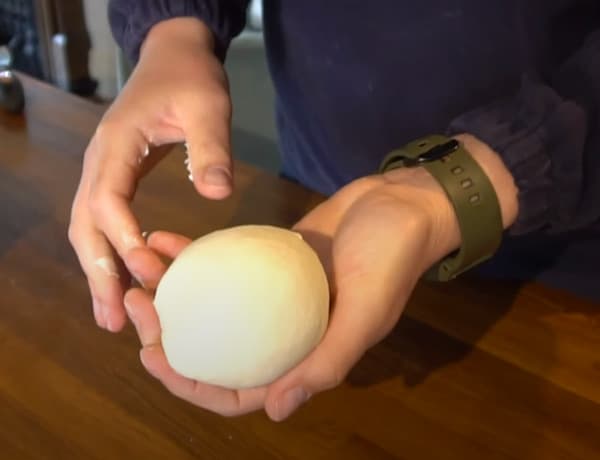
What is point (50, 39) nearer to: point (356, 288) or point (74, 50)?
point (74, 50)

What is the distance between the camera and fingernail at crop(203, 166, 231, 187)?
1.93 ft

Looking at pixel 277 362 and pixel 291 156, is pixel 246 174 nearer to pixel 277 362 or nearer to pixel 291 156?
pixel 291 156

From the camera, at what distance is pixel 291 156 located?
976mm

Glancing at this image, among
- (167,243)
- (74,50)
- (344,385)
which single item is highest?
(167,243)

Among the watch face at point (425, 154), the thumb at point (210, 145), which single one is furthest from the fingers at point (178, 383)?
the watch face at point (425, 154)

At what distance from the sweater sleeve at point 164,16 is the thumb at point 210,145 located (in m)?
0.12

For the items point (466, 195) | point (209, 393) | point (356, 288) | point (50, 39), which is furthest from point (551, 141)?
point (50, 39)

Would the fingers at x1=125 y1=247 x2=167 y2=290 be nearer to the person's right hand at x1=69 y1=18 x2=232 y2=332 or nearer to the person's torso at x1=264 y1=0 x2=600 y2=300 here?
the person's right hand at x1=69 y1=18 x2=232 y2=332

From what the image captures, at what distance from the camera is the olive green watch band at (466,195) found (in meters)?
0.58

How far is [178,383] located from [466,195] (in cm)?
26

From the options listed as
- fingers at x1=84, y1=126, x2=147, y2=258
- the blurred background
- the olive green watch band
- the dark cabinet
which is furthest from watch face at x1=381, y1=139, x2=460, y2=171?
the dark cabinet

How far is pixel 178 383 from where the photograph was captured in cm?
57

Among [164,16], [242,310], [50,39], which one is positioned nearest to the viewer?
[242,310]

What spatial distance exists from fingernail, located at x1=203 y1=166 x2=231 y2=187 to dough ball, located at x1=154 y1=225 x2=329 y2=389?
0.04 meters
